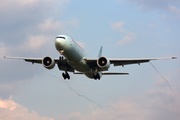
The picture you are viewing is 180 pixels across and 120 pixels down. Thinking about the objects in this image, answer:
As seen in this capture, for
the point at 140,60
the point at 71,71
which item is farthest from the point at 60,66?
the point at 140,60

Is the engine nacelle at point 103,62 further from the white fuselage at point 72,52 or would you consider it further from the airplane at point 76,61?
the white fuselage at point 72,52

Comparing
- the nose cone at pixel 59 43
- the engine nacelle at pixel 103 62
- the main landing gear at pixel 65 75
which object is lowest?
the main landing gear at pixel 65 75

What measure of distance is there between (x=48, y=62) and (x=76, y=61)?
406cm

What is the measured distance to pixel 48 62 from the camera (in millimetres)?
40750

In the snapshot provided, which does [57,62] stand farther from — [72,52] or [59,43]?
[59,43]

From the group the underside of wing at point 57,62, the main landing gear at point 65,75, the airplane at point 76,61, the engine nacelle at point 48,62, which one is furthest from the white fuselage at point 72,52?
the main landing gear at point 65,75

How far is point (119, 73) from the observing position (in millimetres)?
44250

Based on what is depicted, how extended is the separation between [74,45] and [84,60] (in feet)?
11.1

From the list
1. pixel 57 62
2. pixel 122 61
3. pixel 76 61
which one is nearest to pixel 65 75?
pixel 57 62

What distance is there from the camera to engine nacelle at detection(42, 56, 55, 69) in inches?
1593

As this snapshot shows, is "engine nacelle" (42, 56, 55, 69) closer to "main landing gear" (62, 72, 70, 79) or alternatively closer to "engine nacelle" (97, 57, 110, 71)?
"main landing gear" (62, 72, 70, 79)

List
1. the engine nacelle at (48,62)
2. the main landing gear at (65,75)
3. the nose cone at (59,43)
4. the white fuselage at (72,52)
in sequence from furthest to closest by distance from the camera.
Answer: the main landing gear at (65,75)
the engine nacelle at (48,62)
the white fuselage at (72,52)
the nose cone at (59,43)

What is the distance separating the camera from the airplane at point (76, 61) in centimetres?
3678

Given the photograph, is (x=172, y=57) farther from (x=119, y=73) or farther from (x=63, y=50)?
(x=63, y=50)
